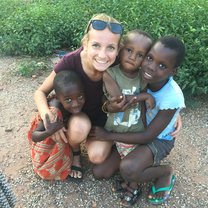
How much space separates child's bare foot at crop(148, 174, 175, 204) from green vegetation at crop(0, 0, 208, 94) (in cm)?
151

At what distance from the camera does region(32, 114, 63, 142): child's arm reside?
277 cm

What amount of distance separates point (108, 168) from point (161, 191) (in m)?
0.51

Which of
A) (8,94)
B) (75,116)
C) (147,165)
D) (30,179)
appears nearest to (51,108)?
(75,116)

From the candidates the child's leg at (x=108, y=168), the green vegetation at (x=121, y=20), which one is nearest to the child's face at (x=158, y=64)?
the child's leg at (x=108, y=168)

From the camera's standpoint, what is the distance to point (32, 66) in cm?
502

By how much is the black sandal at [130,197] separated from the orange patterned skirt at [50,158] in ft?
1.82

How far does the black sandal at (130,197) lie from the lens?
9.50 feet

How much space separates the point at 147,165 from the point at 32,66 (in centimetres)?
279

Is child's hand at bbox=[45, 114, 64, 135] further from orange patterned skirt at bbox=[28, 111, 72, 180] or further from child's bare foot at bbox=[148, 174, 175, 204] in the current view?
child's bare foot at bbox=[148, 174, 175, 204]

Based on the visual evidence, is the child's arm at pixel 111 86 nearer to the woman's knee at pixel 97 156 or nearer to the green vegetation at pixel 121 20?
the woman's knee at pixel 97 156

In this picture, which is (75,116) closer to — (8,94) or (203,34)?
(8,94)

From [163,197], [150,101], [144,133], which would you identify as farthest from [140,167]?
[150,101]

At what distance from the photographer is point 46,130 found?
2.77 metres

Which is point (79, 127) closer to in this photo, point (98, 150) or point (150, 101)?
point (98, 150)
